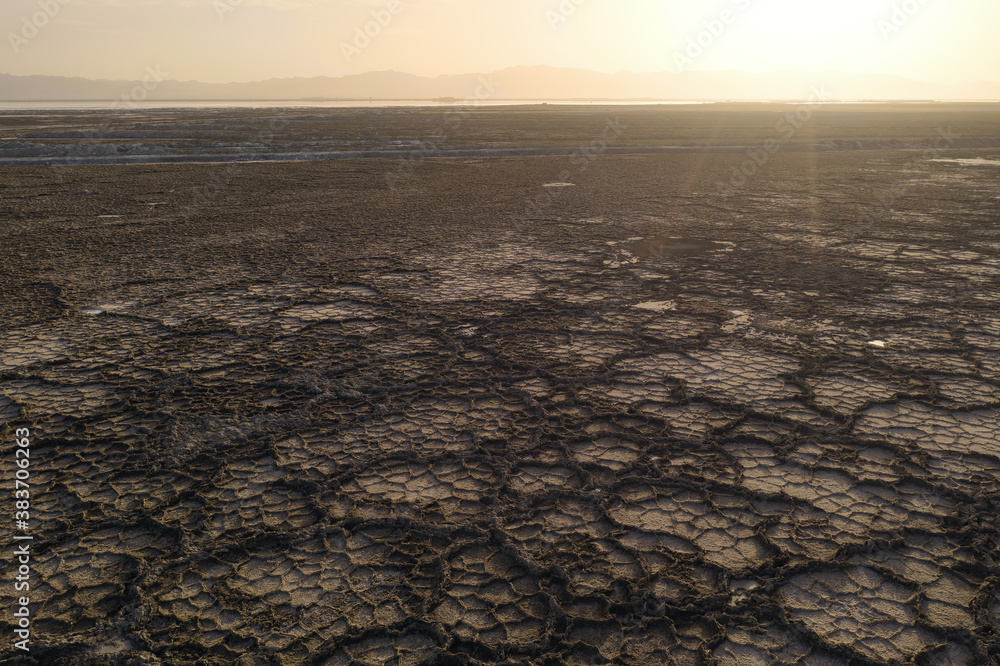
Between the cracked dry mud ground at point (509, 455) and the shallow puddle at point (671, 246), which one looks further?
the shallow puddle at point (671, 246)

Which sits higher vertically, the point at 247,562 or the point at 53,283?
the point at 53,283

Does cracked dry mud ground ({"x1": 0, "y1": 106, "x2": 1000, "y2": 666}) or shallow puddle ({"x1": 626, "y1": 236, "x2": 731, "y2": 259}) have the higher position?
shallow puddle ({"x1": 626, "y1": 236, "x2": 731, "y2": 259})

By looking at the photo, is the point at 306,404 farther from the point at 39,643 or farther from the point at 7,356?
the point at 7,356

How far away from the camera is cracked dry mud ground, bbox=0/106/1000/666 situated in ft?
4.97

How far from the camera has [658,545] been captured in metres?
1.78

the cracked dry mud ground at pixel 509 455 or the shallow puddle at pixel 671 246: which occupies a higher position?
the shallow puddle at pixel 671 246

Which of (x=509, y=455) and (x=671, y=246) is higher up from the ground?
(x=671, y=246)

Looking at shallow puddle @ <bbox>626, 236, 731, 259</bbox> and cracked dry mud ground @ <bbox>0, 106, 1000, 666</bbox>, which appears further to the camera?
shallow puddle @ <bbox>626, 236, 731, 259</bbox>

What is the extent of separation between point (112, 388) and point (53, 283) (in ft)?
7.07

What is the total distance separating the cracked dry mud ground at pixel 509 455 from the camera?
1.52m

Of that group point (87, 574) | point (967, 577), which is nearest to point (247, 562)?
point (87, 574)

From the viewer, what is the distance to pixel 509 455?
7.32ft

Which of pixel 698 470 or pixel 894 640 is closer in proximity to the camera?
pixel 894 640

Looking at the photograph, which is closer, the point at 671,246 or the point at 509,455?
the point at 509,455
